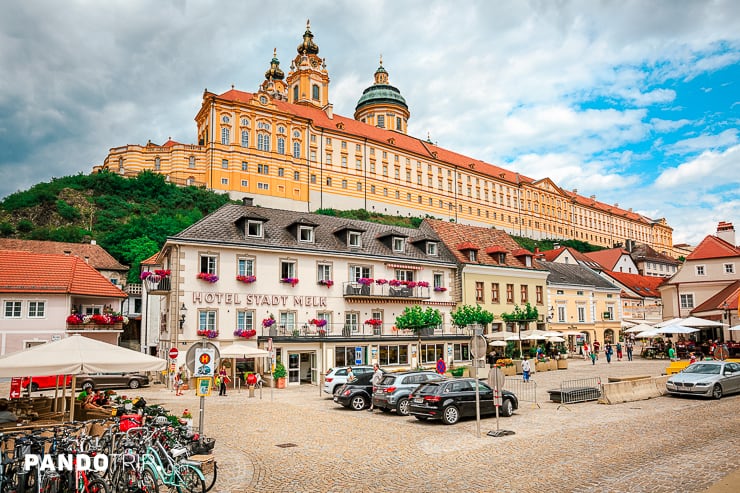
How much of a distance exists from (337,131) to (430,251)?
189 ft

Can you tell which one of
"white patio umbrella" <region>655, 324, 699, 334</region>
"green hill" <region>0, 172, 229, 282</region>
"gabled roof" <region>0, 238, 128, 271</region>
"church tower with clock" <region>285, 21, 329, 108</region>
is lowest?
"white patio umbrella" <region>655, 324, 699, 334</region>

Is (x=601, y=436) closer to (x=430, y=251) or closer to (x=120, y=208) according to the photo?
(x=430, y=251)

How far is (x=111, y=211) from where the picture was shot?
72.9m

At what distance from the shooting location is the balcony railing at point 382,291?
3722 cm

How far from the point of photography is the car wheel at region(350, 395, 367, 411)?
21.8 metres

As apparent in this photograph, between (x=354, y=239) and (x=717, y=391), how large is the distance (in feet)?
76.8

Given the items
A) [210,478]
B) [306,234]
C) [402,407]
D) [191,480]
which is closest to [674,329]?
[306,234]

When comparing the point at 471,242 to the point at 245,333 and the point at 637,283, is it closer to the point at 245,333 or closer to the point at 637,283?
the point at 245,333

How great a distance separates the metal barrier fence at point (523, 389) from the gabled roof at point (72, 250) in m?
43.1

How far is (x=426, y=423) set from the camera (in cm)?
1806

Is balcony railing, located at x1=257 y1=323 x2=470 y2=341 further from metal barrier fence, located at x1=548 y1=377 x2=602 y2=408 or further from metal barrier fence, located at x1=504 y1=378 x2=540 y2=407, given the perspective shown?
metal barrier fence, located at x1=548 y1=377 x2=602 y2=408

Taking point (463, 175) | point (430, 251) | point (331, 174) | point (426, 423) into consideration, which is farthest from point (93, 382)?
point (463, 175)

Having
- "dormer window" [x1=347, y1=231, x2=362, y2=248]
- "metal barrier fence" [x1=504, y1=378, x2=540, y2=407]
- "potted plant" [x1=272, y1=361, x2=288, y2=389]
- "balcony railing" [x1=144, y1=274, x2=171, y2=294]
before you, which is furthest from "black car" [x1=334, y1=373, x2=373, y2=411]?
"dormer window" [x1=347, y1=231, x2=362, y2=248]

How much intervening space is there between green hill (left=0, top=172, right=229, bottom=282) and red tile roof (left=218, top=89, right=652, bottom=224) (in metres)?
17.4
